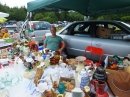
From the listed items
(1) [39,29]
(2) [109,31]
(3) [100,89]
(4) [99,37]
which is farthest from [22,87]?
(1) [39,29]

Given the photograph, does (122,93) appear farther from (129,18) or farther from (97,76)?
(129,18)

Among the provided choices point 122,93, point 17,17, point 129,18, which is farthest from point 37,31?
point 17,17

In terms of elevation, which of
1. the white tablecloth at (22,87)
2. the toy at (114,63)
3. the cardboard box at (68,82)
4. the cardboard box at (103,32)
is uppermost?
the cardboard box at (103,32)

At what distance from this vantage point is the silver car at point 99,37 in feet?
9.99

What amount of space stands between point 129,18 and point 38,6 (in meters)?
14.2

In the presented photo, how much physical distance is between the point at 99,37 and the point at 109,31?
263 millimetres

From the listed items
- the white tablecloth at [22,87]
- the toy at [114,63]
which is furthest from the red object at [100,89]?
the toy at [114,63]

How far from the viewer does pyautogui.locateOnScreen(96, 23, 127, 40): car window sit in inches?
125

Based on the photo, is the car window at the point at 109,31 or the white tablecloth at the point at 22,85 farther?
the car window at the point at 109,31

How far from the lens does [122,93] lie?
122 cm

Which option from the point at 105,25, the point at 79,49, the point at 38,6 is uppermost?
the point at 38,6

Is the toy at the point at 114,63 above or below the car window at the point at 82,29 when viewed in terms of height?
below

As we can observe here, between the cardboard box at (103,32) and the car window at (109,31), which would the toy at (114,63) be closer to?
the car window at (109,31)

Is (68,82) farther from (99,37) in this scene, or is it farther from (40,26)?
(40,26)
